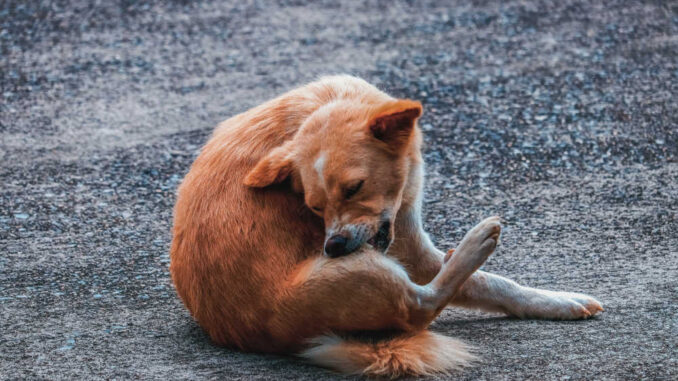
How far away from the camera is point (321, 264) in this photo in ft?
12.7

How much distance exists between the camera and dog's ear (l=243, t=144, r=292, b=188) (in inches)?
157

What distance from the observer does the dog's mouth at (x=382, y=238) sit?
409 cm

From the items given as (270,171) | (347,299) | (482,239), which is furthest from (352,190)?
(482,239)

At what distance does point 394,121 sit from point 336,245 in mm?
709

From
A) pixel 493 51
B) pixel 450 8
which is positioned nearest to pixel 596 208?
pixel 493 51

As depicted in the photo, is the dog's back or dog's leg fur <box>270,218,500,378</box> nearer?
dog's leg fur <box>270,218,500,378</box>

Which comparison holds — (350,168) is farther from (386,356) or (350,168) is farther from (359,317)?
(386,356)

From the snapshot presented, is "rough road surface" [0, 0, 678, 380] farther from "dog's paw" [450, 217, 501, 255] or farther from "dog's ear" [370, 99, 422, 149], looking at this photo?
"dog's ear" [370, 99, 422, 149]

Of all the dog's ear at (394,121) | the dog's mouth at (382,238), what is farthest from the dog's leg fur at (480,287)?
the dog's ear at (394,121)

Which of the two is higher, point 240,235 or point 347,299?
point 240,235

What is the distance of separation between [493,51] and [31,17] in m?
5.80

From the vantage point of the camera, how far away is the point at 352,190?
13.1 feet

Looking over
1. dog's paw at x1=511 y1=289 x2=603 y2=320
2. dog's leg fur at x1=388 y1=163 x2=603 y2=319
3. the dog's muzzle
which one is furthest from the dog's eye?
dog's paw at x1=511 y1=289 x2=603 y2=320

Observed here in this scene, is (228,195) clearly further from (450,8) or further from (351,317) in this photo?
(450,8)
